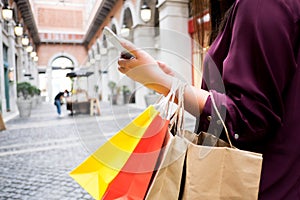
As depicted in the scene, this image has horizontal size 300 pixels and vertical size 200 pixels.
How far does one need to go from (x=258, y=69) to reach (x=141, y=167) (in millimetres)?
398

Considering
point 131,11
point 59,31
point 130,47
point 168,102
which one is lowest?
point 168,102

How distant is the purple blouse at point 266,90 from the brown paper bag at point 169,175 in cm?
10

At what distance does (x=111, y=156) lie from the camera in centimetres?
83

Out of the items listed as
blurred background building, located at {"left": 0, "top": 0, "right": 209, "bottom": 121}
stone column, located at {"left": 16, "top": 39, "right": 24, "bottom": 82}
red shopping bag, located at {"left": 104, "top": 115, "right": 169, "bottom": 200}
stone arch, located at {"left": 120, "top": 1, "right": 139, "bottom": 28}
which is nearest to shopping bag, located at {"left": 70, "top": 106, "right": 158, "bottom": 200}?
red shopping bag, located at {"left": 104, "top": 115, "right": 169, "bottom": 200}

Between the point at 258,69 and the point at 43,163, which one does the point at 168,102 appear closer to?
the point at 258,69

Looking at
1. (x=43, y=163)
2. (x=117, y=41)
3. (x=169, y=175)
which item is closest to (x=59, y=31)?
(x=43, y=163)

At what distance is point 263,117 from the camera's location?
2.26 ft

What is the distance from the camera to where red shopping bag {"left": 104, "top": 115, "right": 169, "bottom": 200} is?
2.58 ft

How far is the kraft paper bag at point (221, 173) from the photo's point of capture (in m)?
0.70

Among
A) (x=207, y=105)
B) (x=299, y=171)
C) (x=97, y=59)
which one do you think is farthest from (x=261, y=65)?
(x=97, y=59)

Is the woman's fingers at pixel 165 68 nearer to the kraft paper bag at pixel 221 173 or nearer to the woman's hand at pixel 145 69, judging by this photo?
the woman's hand at pixel 145 69

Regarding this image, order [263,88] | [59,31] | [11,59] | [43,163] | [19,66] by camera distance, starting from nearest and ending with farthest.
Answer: [263,88] → [43,163] → [11,59] → [19,66] → [59,31]

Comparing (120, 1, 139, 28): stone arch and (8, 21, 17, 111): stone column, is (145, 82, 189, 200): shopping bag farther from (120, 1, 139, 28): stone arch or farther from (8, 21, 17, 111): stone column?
(8, 21, 17, 111): stone column

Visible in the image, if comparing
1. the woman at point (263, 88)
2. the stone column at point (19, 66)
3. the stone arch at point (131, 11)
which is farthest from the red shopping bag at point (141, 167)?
the stone column at point (19, 66)
